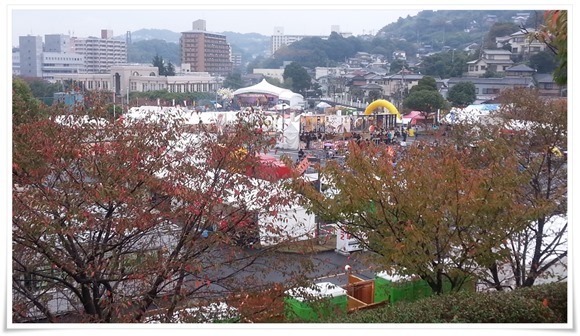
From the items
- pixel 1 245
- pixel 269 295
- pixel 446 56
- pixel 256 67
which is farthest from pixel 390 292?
pixel 256 67

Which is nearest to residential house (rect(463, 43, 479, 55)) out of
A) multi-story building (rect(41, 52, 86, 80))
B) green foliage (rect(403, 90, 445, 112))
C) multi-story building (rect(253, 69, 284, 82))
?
green foliage (rect(403, 90, 445, 112))

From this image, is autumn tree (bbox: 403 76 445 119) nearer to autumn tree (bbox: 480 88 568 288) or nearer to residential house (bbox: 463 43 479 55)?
residential house (bbox: 463 43 479 55)

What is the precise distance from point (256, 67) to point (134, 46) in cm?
1123

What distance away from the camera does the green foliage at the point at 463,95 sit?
12.3 meters

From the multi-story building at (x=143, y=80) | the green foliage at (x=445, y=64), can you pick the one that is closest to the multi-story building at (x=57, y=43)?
the multi-story building at (x=143, y=80)

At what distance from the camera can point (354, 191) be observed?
10.7 feet

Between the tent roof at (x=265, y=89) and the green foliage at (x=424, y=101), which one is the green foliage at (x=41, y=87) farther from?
the tent roof at (x=265, y=89)

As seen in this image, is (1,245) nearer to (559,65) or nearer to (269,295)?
(269,295)

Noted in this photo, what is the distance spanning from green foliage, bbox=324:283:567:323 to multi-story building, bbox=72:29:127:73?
6541 mm

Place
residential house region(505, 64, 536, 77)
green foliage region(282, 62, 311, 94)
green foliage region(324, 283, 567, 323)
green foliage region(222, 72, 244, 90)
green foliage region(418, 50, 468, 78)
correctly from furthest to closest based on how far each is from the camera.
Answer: green foliage region(282, 62, 311, 94)
green foliage region(222, 72, 244, 90)
green foliage region(418, 50, 468, 78)
residential house region(505, 64, 536, 77)
green foliage region(324, 283, 567, 323)

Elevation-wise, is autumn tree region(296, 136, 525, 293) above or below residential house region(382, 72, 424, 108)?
below

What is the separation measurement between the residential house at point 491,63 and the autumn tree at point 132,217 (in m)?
9.14

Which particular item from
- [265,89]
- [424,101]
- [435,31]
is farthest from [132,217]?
[265,89]

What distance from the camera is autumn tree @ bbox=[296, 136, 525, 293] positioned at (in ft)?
10.1
